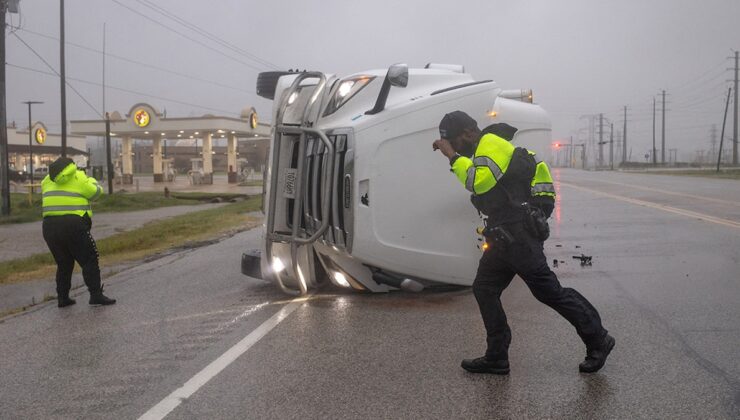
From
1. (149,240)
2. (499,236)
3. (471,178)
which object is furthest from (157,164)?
(499,236)

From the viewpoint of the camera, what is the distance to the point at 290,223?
709 cm

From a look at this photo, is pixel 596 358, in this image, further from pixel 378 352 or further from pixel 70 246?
pixel 70 246

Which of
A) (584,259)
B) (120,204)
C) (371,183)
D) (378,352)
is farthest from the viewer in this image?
(120,204)

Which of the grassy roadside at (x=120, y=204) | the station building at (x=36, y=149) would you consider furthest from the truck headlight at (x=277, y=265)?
the station building at (x=36, y=149)

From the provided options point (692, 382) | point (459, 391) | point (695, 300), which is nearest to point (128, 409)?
point (459, 391)

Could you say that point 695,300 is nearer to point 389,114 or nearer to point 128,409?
point 389,114

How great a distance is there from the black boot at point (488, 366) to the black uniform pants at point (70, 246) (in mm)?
4563

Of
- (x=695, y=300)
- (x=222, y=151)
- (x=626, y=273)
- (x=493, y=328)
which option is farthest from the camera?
(x=222, y=151)

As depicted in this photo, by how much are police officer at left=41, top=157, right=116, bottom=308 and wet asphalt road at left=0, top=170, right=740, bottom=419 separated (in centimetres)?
49

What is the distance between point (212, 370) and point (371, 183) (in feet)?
7.16

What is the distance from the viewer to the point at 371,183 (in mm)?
6121

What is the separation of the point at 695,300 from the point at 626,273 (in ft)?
5.40

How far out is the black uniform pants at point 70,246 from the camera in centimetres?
718

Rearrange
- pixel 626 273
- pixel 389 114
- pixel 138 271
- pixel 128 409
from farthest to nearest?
pixel 138 271
pixel 626 273
pixel 389 114
pixel 128 409
